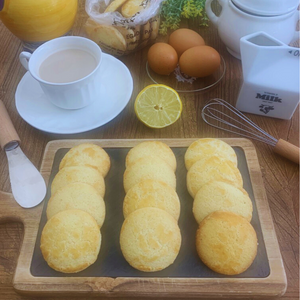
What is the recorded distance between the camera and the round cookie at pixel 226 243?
73 cm

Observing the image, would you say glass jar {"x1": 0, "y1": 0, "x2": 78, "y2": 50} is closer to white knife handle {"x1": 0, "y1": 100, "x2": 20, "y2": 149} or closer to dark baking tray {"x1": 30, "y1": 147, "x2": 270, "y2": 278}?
white knife handle {"x1": 0, "y1": 100, "x2": 20, "y2": 149}

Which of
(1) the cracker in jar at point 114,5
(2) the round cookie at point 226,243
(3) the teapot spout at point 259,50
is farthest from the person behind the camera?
(1) the cracker in jar at point 114,5

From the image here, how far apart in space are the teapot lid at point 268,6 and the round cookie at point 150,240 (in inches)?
32.7

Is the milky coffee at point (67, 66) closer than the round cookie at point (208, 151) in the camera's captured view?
No

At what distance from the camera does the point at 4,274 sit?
0.81 m

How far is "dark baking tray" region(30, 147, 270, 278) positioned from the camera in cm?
75

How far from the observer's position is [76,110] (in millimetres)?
1101

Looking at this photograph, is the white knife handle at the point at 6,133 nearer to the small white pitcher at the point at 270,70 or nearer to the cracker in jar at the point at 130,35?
the cracker in jar at the point at 130,35

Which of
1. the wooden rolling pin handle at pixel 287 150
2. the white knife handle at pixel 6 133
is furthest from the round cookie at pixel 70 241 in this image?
the wooden rolling pin handle at pixel 287 150

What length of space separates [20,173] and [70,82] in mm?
340

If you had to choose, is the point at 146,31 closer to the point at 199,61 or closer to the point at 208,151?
the point at 199,61

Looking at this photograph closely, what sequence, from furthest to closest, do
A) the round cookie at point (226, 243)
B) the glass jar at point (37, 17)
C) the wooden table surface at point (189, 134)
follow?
the glass jar at point (37, 17) → the wooden table surface at point (189, 134) → the round cookie at point (226, 243)

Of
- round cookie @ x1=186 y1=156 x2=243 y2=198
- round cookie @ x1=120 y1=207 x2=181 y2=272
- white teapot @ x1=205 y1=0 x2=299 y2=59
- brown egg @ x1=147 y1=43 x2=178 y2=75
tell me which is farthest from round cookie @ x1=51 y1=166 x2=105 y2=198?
white teapot @ x1=205 y1=0 x2=299 y2=59

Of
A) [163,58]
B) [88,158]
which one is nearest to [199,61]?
[163,58]
